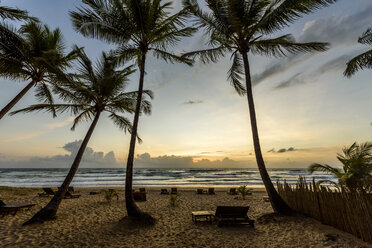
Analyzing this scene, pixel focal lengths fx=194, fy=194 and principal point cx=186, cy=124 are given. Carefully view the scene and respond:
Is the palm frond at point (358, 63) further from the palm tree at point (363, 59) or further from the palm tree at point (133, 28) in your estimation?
the palm tree at point (133, 28)

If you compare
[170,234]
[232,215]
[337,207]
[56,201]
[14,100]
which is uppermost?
[14,100]

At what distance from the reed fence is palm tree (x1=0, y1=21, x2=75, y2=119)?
9962 mm

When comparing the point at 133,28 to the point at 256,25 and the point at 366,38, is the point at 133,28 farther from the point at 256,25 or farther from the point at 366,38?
the point at 366,38

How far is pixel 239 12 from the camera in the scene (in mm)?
7934

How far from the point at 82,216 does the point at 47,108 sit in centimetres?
533

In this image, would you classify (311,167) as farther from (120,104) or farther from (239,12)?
(120,104)

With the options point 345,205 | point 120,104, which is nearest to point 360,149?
point 345,205

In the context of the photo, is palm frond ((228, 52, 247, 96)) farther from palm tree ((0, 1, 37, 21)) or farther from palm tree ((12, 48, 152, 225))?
palm tree ((0, 1, 37, 21))

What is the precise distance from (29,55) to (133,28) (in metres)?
5.39

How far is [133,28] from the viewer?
25.8 feet

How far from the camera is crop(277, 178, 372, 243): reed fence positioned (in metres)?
4.69

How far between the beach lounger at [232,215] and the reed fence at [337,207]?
81.5 inches

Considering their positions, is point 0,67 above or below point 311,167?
above

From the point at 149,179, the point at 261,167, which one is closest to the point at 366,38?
the point at 261,167
